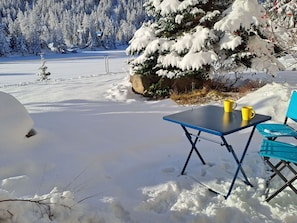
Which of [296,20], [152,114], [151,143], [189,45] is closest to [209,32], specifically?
[189,45]

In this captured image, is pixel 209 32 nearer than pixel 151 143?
No

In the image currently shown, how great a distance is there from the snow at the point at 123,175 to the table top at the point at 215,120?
1.75 ft

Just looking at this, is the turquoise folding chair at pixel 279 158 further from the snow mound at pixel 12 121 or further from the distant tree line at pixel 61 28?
the distant tree line at pixel 61 28

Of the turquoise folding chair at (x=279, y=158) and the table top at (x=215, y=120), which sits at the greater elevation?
the table top at (x=215, y=120)

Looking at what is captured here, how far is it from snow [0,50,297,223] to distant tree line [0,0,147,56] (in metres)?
37.9

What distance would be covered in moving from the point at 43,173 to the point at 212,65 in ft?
14.0

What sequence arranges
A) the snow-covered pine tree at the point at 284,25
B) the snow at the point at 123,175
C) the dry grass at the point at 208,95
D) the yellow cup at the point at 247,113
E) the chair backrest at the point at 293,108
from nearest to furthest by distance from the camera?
the snow at the point at 123,175
the yellow cup at the point at 247,113
the chair backrest at the point at 293,108
the snow-covered pine tree at the point at 284,25
the dry grass at the point at 208,95

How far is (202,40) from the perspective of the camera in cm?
515

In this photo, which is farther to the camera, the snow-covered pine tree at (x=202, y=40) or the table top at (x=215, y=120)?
the snow-covered pine tree at (x=202, y=40)

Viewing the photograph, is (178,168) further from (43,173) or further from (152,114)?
(152,114)

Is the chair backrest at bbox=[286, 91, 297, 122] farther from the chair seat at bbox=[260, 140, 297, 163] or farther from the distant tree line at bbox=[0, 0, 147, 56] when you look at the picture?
the distant tree line at bbox=[0, 0, 147, 56]

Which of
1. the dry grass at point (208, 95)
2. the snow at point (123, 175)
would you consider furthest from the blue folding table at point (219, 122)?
the dry grass at point (208, 95)

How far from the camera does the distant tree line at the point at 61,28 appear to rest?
1554 inches

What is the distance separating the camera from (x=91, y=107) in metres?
4.85
